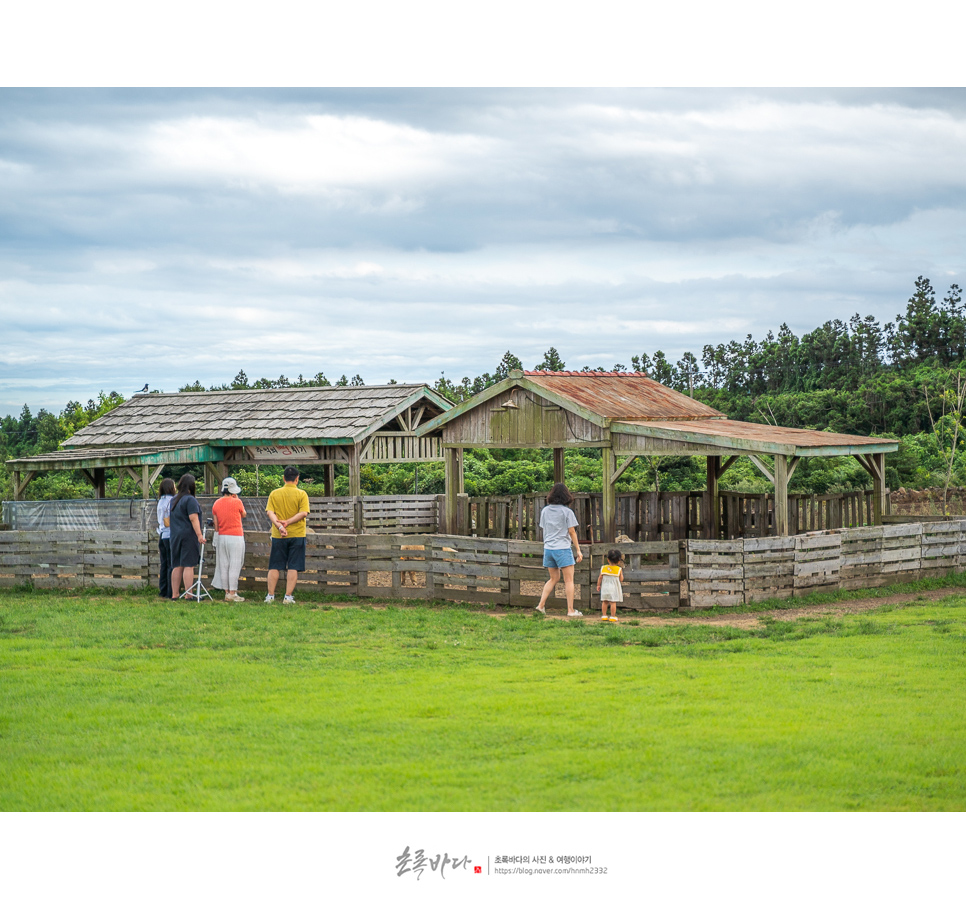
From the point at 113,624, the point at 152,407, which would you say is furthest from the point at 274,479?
the point at 113,624

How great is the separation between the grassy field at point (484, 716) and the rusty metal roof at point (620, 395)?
5.84m

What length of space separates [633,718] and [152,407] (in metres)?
25.0

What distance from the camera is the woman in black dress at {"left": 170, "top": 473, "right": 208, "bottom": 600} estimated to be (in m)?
15.2

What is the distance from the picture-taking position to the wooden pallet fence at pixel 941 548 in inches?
659

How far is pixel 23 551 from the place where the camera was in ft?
57.4

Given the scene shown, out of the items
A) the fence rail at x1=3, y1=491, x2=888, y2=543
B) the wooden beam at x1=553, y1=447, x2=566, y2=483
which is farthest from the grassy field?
the wooden beam at x1=553, y1=447, x2=566, y2=483

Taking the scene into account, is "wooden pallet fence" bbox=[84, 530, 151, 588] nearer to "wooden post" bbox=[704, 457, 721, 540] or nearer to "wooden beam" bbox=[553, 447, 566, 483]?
"wooden beam" bbox=[553, 447, 566, 483]

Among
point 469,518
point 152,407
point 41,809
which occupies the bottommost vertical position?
point 41,809

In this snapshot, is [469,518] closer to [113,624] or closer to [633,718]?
[113,624]

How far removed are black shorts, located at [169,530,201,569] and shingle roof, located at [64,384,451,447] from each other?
9138 mm

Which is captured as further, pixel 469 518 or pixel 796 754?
pixel 469 518

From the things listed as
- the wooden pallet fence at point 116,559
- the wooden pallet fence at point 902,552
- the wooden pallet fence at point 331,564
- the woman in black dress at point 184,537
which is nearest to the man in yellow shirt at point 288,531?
the wooden pallet fence at point 331,564

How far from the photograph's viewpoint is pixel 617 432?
17156 millimetres

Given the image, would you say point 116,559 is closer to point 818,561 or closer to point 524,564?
point 524,564
